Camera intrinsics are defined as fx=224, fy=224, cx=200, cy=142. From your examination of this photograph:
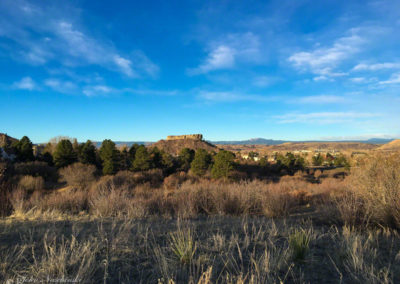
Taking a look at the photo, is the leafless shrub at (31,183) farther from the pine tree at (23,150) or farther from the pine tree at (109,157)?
the pine tree at (23,150)

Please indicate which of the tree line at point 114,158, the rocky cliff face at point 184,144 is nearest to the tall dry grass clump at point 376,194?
the tree line at point 114,158

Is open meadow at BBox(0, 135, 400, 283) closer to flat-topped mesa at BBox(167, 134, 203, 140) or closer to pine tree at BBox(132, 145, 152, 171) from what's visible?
pine tree at BBox(132, 145, 152, 171)

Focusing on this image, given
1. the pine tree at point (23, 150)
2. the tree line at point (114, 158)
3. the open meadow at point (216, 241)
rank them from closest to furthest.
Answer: the open meadow at point (216, 241), the tree line at point (114, 158), the pine tree at point (23, 150)

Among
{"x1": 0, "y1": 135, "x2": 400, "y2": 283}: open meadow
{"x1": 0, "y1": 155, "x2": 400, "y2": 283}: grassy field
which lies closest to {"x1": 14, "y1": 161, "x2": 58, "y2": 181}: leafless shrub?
{"x1": 0, "y1": 135, "x2": 400, "y2": 283}: open meadow

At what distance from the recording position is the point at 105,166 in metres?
26.0

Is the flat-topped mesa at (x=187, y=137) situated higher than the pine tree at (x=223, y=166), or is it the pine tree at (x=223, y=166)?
the flat-topped mesa at (x=187, y=137)

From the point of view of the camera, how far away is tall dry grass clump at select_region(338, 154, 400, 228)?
5578 mm

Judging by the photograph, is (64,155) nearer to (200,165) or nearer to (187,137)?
(200,165)

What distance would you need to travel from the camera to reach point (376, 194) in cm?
628

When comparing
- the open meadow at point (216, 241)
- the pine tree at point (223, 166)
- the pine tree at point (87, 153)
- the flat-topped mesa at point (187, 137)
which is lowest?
the pine tree at point (223, 166)

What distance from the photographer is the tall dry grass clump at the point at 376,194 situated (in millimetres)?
5578

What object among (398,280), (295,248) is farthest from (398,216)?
(295,248)

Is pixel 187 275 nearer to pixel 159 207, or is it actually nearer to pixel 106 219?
pixel 106 219

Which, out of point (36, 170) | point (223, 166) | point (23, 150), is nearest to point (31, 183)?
point (36, 170)
